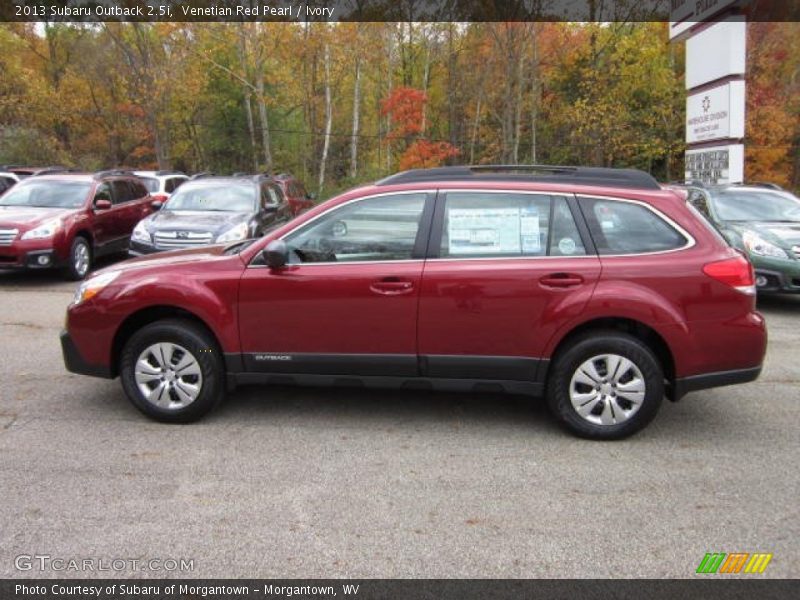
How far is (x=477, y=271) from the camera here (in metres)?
4.44

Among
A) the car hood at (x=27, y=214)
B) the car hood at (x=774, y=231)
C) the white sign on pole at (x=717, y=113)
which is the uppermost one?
the white sign on pole at (x=717, y=113)

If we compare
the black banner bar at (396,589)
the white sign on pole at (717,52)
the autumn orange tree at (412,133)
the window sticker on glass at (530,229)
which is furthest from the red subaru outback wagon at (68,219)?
the autumn orange tree at (412,133)

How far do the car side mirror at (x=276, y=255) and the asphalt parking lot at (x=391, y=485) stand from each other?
1127mm

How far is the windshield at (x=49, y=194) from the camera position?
1159 centimetres

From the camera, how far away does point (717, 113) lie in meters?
14.8

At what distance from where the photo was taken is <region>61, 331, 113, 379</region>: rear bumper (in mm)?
4852

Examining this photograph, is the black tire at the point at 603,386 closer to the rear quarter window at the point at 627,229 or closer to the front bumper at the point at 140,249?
the rear quarter window at the point at 627,229

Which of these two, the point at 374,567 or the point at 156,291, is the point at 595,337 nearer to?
the point at 374,567

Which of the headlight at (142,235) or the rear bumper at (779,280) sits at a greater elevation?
the headlight at (142,235)

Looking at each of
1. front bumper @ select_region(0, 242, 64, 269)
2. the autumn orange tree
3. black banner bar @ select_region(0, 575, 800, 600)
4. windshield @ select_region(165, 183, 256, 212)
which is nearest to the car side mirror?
black banner bar @ select_region(0, 575, 800, 600)

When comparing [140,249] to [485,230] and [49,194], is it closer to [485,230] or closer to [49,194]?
[49,194]

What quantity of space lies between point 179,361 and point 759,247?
24.9 ft

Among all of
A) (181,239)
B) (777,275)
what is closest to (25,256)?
(181,239)

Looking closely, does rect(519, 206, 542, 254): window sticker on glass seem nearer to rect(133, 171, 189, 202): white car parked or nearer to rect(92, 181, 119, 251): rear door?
rect(92, 181, 119, 251): rear door
